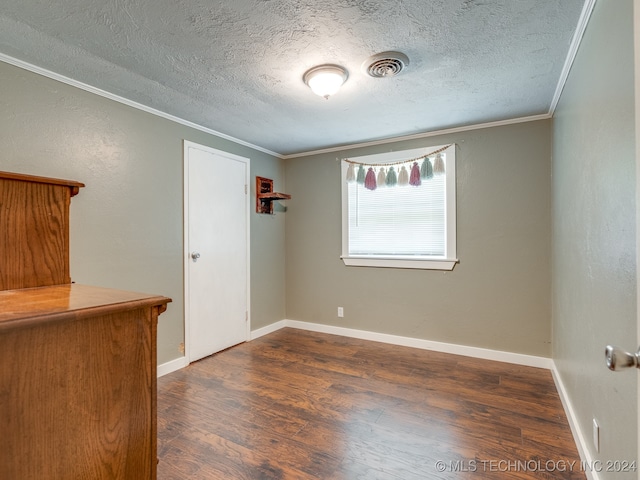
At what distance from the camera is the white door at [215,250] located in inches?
121

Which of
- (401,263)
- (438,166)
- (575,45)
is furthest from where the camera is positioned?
(401,263)

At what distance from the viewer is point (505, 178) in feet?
10.0

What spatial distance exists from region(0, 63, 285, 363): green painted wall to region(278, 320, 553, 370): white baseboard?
167 cm

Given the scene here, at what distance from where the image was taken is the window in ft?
10.9

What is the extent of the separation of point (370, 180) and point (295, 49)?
2.01 meters

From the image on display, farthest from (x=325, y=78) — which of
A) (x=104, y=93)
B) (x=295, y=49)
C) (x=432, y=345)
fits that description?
(x=432, y=345)

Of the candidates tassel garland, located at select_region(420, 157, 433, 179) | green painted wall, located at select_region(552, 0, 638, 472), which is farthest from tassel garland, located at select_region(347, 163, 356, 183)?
green painted wall, located at select_region(552, 0, 638, 472)

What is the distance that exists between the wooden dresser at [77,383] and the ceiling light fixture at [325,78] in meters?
1.72

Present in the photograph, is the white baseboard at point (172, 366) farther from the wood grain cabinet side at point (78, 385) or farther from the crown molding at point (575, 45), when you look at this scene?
the crown molding at point (575, 45)

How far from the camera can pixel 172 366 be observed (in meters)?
2.89

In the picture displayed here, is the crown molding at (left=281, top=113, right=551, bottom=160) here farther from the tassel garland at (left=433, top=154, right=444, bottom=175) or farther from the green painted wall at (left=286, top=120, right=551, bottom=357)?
the tassel garland at (left=433, top=154, right=444, bottom=175)

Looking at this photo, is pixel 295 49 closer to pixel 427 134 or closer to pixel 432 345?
pixel 427 134

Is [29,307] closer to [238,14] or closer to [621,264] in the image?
[238,14]

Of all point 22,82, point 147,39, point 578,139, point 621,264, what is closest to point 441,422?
point 621,264
